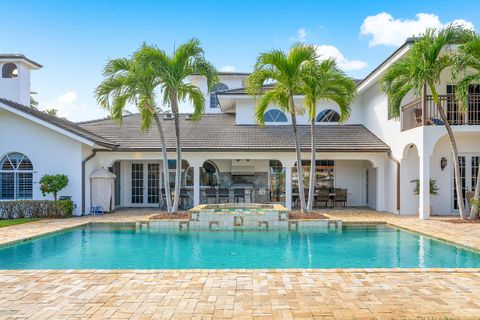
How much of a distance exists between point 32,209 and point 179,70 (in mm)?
9437

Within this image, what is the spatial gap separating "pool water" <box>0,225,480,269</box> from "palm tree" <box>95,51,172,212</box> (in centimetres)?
512

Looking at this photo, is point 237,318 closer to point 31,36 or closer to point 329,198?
point 329,198

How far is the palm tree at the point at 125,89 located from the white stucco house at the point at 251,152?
2618 millimetres

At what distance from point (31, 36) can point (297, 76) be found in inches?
622

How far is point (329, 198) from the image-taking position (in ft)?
68.6

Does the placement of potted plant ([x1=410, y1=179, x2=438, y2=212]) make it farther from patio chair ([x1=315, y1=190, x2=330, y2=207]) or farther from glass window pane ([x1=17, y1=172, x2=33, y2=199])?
glass window pane ([x1=17, y1=172, x2=33, y2=199])

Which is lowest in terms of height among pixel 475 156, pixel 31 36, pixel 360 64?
pixel 475 156

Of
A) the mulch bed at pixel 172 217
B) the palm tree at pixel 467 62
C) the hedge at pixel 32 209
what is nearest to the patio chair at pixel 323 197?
the mulch bed at pixel 172 217

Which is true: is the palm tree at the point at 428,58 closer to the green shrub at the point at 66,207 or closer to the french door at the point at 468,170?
the french door at the point at 468,170

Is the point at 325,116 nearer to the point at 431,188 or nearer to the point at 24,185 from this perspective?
the point at 431,188

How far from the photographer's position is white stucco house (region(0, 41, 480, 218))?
17.6 metres

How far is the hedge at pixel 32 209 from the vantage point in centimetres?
1697

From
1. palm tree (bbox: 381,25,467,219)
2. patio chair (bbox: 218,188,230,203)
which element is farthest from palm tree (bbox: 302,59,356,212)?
patio chair (bbox: 218,188,230,203)

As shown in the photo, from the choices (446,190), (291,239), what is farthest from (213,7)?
(446,190)
